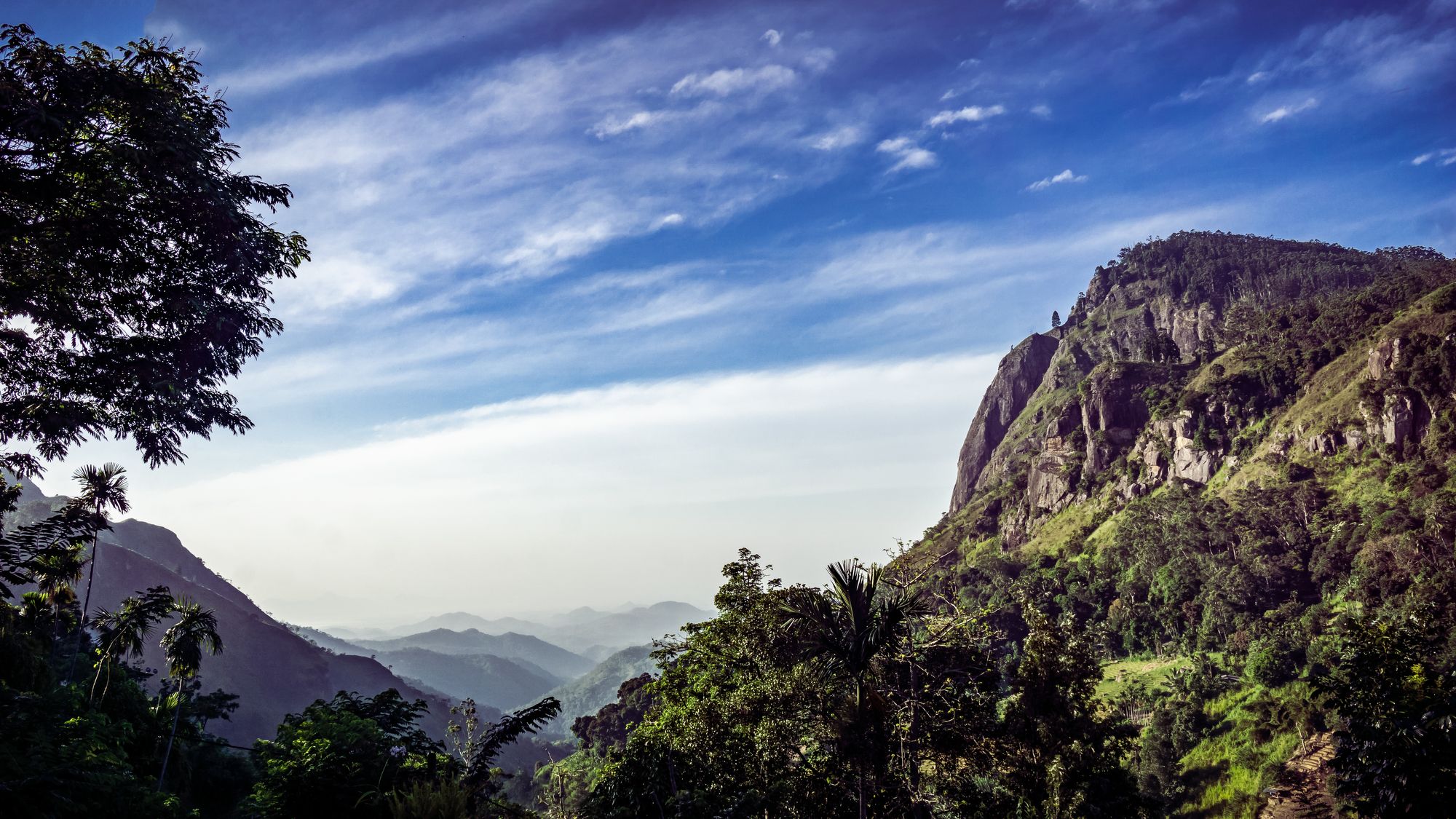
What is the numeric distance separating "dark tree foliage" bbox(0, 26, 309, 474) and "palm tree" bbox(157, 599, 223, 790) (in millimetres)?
12981

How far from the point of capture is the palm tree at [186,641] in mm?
24016

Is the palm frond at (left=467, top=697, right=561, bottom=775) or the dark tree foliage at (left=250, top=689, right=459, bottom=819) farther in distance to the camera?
the palm frond at (left=467, top=697, right=561, bottom=775)

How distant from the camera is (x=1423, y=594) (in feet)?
185

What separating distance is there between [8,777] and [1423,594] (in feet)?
260

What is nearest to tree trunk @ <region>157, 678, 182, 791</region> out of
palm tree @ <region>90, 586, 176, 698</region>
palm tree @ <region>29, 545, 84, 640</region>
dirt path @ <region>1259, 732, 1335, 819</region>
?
palm tree @ <region>90, 586, 176, 698</region>

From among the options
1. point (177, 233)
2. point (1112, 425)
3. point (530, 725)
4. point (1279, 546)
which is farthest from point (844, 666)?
point (1112, 425)

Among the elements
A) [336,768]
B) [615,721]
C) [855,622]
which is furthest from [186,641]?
[615,721]

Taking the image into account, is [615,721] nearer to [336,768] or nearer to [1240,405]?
[336,768]

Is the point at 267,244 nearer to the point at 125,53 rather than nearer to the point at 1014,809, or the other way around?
the point at 125,53

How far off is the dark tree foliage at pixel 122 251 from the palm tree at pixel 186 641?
12981mm

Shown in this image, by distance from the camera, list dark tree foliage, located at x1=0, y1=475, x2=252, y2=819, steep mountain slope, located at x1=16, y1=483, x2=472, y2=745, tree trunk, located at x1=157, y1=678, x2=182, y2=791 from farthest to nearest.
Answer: steep mountain slope, located at x1=16, y1=483, x2=472, y2=745
tree trunk, located at x1=157, y1=678, x2=182, y2=791
dark tree foliage, located at x1=0, y1=475, x2=252, y2=819

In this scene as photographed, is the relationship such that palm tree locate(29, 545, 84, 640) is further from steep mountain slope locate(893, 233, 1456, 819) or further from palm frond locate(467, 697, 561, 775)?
steep mountain slope locate(893, 233, 1456, 819)

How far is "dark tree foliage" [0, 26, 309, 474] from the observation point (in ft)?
33.7

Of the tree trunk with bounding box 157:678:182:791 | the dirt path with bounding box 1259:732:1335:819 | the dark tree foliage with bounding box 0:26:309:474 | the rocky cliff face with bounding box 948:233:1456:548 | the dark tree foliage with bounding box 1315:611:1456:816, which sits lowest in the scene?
the dirt path with bounding box 1259:732:1335:819
